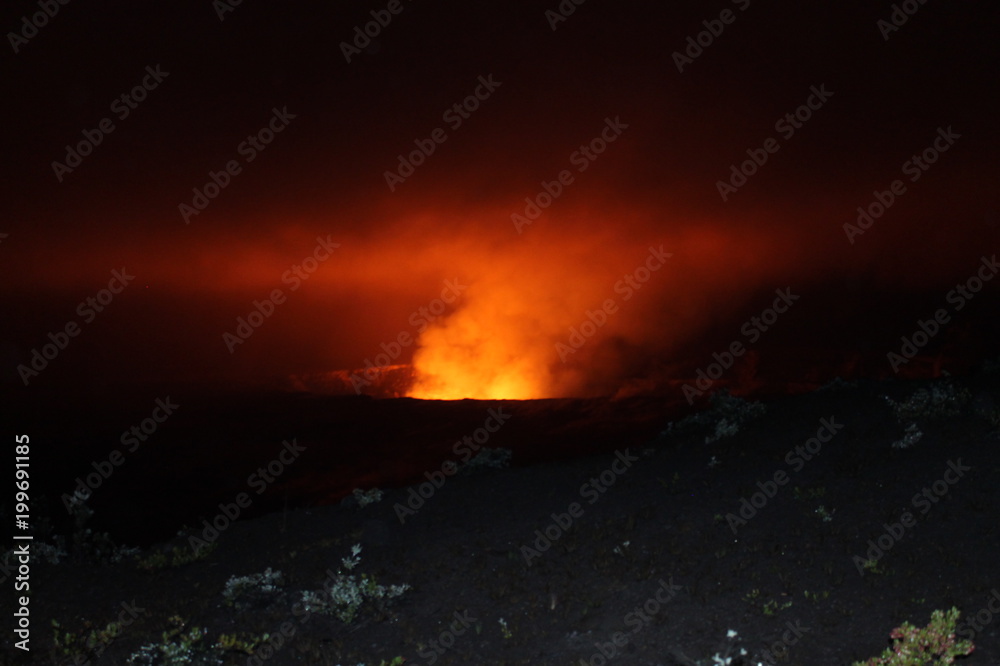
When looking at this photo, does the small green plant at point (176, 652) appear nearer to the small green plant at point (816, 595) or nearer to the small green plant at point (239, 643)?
the small green plant at point (239, 643)

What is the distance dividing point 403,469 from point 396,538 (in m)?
5.60

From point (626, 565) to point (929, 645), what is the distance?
312cm

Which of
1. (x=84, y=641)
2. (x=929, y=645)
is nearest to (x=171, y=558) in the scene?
(x=84, y=641)

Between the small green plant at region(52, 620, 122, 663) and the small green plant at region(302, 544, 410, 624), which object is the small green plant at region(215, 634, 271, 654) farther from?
the small green plant at region(52, 620, 122, 663)

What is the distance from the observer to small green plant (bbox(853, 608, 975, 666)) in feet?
19.7

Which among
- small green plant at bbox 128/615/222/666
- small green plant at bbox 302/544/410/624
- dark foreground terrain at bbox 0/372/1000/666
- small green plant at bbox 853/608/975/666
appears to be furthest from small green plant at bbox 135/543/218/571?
small green plant at bbox 853/608/975/666

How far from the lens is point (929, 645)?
20.2 ft

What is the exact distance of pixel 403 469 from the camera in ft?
52.1

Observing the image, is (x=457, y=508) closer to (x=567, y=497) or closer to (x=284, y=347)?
(x=567, y=497)

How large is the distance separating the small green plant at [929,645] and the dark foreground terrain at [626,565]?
1.07 feet

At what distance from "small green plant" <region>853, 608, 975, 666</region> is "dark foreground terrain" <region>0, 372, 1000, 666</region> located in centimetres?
33

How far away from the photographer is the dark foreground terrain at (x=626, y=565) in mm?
7098

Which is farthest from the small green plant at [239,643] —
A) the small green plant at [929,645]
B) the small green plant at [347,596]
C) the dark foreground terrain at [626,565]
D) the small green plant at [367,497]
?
the small green plant at [929,645]

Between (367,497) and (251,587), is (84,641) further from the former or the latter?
(367,497)
